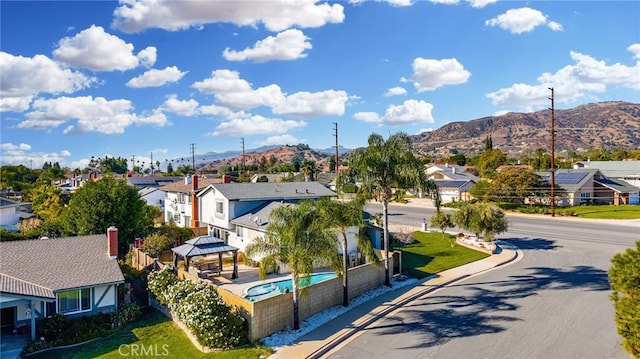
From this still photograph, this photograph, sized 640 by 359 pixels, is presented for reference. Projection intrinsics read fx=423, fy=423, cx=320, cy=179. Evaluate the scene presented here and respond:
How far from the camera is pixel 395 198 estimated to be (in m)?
28.8

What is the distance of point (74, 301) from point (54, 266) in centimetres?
262

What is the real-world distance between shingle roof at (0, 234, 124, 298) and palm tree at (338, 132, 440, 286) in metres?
15.1

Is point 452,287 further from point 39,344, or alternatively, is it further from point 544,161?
point 544,161

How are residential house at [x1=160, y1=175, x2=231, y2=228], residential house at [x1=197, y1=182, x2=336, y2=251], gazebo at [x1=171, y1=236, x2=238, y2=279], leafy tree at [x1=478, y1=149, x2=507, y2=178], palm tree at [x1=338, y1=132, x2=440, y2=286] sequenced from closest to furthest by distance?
palm tree at [x1=338, y1=132, x2=440, y2=286] < gazebo at [x1=171, y1=236, x2=238, y2=279] < residential house at [x1=197, y1=182, x2=336, y2=251] < residential house at [x1=160, y1=175, x2=231, y2=228] < leafy tree at [x1=478, y1=149, x2=507, y2=178]

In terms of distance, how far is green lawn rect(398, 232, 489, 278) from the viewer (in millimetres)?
30953

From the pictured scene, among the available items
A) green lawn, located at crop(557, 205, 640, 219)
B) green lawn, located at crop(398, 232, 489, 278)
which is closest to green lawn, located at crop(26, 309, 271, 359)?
green lawn, located at crop(398, 232, 489, 278)

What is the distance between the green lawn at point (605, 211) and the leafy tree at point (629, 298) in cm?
4894

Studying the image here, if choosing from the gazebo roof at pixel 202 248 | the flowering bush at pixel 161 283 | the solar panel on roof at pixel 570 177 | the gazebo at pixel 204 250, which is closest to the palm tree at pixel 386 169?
the gazebo at pixel 204 250

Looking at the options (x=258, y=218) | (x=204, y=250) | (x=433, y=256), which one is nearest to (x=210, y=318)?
(x=204, y=250)

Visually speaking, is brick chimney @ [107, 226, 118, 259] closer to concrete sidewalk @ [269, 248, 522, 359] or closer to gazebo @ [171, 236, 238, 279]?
gazebo @ [171, 236, 238, 279]

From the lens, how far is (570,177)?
2724 inches

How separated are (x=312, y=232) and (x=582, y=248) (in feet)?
93.7

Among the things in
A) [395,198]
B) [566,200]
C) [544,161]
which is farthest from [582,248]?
[544,161]

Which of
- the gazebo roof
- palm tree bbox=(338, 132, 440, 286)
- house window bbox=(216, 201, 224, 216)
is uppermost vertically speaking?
palm tree bbox=(338, 132, 440, 286)
